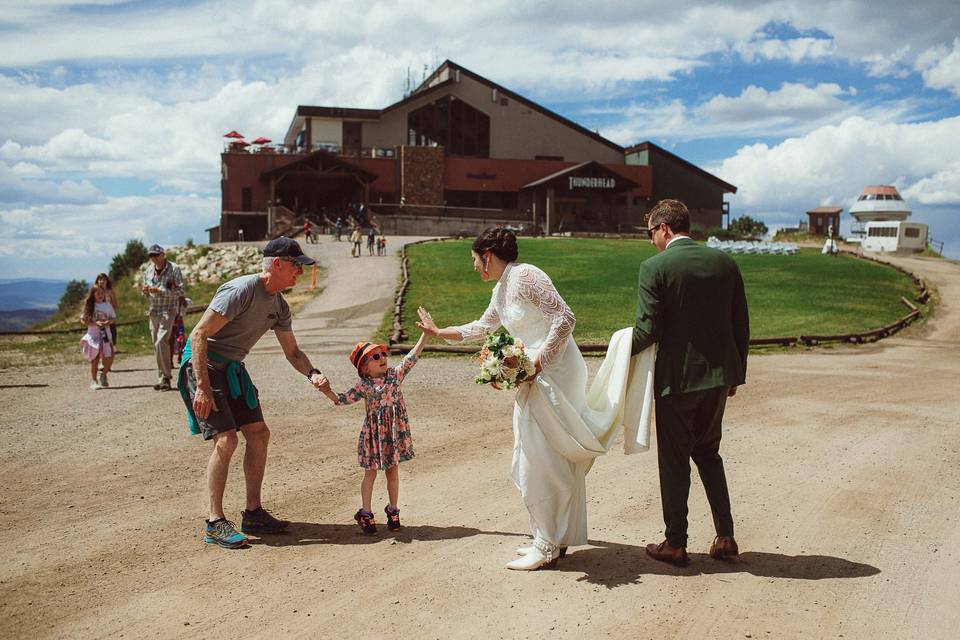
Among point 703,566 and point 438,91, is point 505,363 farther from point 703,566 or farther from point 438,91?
point 438,91

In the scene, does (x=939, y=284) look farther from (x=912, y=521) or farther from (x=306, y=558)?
(x=306, y=558)

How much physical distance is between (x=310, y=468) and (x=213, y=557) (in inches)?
95.8

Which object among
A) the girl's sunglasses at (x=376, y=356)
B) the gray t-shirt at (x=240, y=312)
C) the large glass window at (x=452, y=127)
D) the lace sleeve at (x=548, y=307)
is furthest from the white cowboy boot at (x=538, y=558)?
the large glass window at (x=452, y=127)

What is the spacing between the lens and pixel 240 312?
5984 mm

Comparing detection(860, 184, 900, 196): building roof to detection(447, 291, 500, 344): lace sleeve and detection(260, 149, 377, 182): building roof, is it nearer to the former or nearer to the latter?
detection(260, 149, 377, 182): building roof

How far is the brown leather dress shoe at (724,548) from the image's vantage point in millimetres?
5562

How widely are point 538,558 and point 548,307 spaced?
168 cm

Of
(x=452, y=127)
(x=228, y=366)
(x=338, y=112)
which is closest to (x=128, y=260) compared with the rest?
(x=338, y=112)

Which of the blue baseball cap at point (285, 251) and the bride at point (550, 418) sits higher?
the blue baseball cap at point (285, 251)

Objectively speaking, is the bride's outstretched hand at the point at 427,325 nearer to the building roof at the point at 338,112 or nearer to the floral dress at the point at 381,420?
the floral dress at the point at 381,420

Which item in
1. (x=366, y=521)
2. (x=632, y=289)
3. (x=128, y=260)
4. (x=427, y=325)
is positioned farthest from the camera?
(x=128, y=260)

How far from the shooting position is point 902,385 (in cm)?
1294

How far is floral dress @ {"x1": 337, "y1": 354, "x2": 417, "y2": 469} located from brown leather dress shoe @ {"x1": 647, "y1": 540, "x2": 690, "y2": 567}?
1.99 meters

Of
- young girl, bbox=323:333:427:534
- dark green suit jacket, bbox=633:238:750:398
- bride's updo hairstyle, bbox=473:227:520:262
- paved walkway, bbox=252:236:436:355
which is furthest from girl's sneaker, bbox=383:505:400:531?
paved walkway, bbox=252:236:436:355
